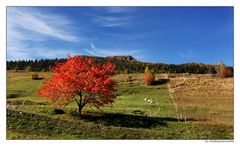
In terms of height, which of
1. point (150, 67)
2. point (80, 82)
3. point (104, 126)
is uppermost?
point (150, 67)

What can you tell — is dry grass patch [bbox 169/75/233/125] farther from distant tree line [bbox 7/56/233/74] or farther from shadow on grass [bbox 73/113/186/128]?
shadow on grass [bbox 73/113/186/128]

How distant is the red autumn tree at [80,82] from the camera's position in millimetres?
30062

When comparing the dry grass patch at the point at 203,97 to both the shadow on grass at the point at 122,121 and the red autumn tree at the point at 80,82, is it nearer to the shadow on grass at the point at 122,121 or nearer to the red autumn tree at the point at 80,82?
the shadow on grass at the point at 122,121

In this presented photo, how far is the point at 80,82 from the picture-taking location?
30031mm

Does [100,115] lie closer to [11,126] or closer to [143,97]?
[11,126]

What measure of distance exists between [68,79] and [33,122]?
6.41 meters

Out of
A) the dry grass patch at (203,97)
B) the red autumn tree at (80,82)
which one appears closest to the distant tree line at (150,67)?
the dry grass patch at (203,97)

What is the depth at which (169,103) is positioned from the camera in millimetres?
50531

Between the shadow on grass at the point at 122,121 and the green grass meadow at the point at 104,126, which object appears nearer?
the green grass meadow at the point at 104,126

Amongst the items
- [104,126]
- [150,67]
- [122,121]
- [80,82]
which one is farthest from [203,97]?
[104,126]

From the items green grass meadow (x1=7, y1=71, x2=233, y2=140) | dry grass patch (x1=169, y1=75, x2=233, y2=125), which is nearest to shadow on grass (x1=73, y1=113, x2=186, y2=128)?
green grass meadow (x1=7, y1=71, x2=233, y2=140)

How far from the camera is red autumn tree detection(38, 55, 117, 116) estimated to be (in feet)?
98.6

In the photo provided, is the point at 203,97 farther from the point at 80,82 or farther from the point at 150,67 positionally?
the point at 80,82
